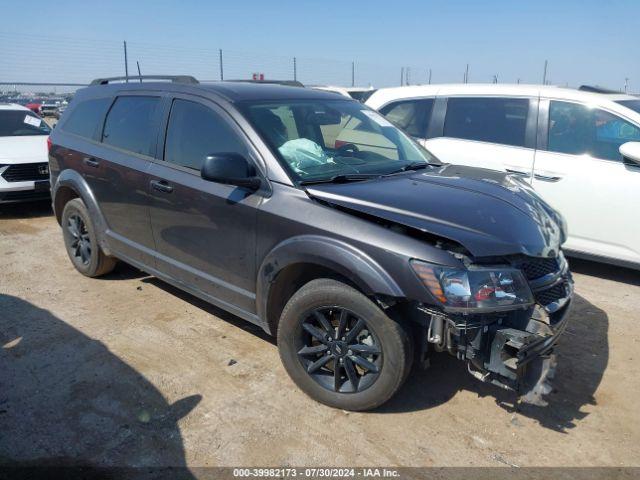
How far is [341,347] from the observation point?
3.03 m

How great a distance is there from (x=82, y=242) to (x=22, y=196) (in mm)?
3061

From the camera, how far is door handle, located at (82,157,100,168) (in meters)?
4.62

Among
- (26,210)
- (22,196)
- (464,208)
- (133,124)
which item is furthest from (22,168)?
(464,208)

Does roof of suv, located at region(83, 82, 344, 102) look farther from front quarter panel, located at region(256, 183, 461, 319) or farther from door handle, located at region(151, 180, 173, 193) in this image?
front quarter panel, located at region(256, 183, 461, 319)

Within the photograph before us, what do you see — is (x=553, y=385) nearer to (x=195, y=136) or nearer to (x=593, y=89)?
(x=195, y=136)

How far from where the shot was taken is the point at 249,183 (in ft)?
10.7

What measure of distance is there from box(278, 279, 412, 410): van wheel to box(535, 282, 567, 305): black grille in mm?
786

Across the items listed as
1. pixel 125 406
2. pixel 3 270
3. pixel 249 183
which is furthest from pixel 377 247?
pixel 3 270

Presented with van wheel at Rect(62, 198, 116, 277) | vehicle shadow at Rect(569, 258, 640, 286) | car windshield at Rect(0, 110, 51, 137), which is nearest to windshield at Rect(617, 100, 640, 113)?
vehicle shadow at Rect(569, 258, 640, 286)

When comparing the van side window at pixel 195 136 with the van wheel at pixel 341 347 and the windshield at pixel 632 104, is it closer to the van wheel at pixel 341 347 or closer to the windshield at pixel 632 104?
the van wheel at pixel 341 347

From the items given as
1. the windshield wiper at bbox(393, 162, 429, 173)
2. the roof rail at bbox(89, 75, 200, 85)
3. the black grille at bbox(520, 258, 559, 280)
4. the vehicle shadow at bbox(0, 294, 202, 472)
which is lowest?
the vehicle shadow at bbox(0, 294, 202, 472)

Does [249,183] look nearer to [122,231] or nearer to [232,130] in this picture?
[232,130]

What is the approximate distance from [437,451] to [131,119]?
3.45 meters

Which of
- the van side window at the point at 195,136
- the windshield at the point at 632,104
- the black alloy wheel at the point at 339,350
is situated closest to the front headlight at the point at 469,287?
the black alloy wheel at the point at 339,350
